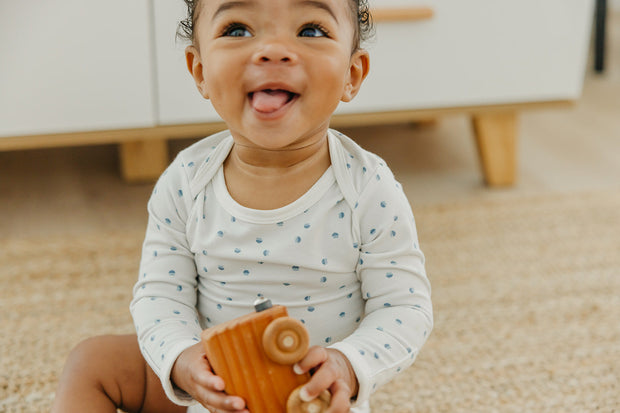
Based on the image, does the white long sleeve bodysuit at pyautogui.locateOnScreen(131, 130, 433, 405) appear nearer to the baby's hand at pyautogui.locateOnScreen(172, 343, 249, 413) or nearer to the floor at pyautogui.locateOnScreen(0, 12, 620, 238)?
the baby's hand at pyautogui.locateOnScreen(172, 343, 249, 413)

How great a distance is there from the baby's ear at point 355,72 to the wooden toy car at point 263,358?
0.19m

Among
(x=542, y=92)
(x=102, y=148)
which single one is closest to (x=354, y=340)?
(x=542, y=92)

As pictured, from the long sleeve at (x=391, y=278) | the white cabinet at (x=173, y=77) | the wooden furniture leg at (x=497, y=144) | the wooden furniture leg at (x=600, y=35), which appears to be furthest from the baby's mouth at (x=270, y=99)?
the wooden furniture leg at (x=600, y=35)

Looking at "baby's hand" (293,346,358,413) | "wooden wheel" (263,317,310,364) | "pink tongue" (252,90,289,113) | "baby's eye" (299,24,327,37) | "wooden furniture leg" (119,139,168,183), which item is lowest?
"wooden furniture leg" (119,139,168,183)

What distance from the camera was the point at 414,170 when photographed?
1.42 m

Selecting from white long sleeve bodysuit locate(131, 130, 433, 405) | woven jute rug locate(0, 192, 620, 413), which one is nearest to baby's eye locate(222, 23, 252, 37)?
white long sleeve bodysuit locate(131, 130, 433, 405)

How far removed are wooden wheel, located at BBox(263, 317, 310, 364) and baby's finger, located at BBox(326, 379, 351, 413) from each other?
34mm

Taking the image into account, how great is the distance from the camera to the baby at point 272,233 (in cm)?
55

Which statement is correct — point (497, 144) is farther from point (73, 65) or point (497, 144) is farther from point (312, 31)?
point (312, 31)

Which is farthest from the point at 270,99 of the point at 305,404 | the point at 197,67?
the point at 305,404

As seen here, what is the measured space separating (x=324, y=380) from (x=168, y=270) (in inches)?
7.3

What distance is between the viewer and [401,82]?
1215 millimetres

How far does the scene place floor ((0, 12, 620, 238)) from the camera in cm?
123

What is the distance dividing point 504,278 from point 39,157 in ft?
2.76
